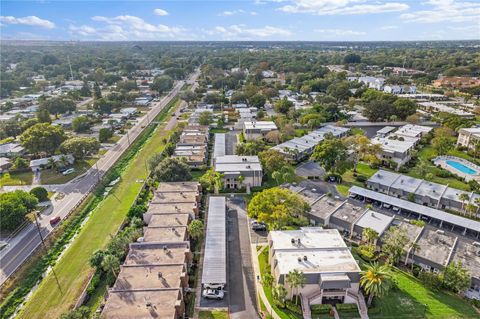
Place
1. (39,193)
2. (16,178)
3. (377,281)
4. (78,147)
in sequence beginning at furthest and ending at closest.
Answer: (78,147) < (16,178) < (39,193) < (377,281)

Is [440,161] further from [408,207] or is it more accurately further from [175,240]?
[175,240]

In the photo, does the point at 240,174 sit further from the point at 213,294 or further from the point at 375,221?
the point at 213,294

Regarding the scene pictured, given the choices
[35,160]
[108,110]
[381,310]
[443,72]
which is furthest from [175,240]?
[443,72]

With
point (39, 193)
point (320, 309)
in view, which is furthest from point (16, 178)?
point (320, 309)

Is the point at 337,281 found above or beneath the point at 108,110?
beneath

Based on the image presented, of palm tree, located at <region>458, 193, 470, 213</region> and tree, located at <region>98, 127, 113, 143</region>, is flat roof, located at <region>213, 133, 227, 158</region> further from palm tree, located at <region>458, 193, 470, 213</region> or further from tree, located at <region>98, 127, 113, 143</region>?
palm tree, located at <region>458, 193, 470, 213</region>

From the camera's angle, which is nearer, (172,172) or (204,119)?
(172,172)
